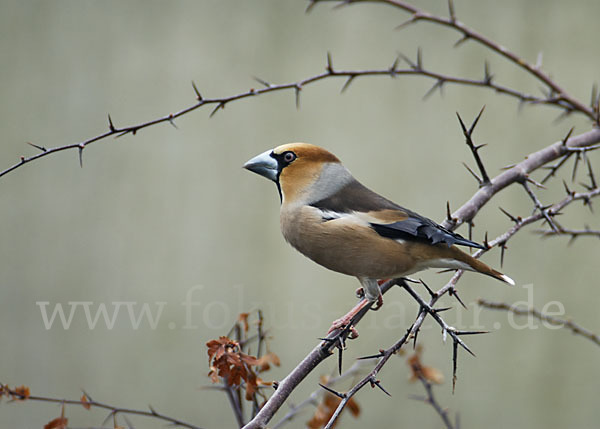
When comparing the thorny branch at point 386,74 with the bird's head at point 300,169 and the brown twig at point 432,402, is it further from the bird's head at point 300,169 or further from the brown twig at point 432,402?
the brown twig at point 432,402

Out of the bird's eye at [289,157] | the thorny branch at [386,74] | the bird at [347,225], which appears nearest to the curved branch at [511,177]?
the thorny branch at [386,74]

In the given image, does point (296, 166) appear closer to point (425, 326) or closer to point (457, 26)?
point (457, 26)

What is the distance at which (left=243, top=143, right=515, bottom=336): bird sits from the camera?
2.74 ft

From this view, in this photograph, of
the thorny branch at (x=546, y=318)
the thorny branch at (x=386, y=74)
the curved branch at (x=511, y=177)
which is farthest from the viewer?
the thorny branch at (x=546, y=318)

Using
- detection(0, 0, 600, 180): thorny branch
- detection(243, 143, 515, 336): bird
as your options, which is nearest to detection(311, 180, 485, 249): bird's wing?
detection(243, 143, 515, 336): bird

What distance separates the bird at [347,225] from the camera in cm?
83

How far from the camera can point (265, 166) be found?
848 millimetres

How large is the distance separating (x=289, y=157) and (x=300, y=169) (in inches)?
0.9

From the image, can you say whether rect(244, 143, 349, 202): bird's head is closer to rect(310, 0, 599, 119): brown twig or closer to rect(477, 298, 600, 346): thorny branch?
rect(310, 0, 599, 119): brown twig

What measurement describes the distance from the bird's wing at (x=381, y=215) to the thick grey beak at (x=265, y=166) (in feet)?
0.26

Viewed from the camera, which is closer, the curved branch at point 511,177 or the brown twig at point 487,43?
the brown twig at point 487,43

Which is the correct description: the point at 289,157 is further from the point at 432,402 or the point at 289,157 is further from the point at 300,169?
the point at 432,402

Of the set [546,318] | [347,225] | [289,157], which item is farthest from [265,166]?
[546,318]

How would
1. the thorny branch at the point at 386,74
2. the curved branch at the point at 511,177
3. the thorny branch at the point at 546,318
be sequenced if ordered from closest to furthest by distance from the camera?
the thorny branch at the point at 386,74 < the curved branch at the point at 511,177 < the thorny branch at the point at 546,318
